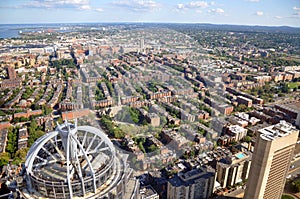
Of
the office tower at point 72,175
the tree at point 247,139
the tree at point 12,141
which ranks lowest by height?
the tree at point 12,141

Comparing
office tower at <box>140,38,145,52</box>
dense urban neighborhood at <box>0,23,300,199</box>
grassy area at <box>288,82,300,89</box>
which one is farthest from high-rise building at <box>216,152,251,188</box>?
office tower at <box>140,38,145,52</box>

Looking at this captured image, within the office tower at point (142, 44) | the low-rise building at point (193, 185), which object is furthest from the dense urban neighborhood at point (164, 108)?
the office tower at point (142, 44)

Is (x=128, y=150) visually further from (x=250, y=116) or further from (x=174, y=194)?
(x=250, y=116)

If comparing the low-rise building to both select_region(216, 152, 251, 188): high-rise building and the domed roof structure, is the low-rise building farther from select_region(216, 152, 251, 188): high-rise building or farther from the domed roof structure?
the domed roof structure

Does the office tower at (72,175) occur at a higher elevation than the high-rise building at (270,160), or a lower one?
higher

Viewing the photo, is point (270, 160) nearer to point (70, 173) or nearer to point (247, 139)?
point (70, 173)

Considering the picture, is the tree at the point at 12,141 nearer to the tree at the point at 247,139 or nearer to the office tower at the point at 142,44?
the tree at the point at 247,139

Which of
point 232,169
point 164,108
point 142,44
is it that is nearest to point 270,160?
point 232,169

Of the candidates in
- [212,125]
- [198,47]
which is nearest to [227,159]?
[212,125]

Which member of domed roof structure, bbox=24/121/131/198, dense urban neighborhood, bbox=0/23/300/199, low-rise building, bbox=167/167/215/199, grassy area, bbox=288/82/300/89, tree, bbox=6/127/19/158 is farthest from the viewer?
grassy area, bbox=288/82/300/89
